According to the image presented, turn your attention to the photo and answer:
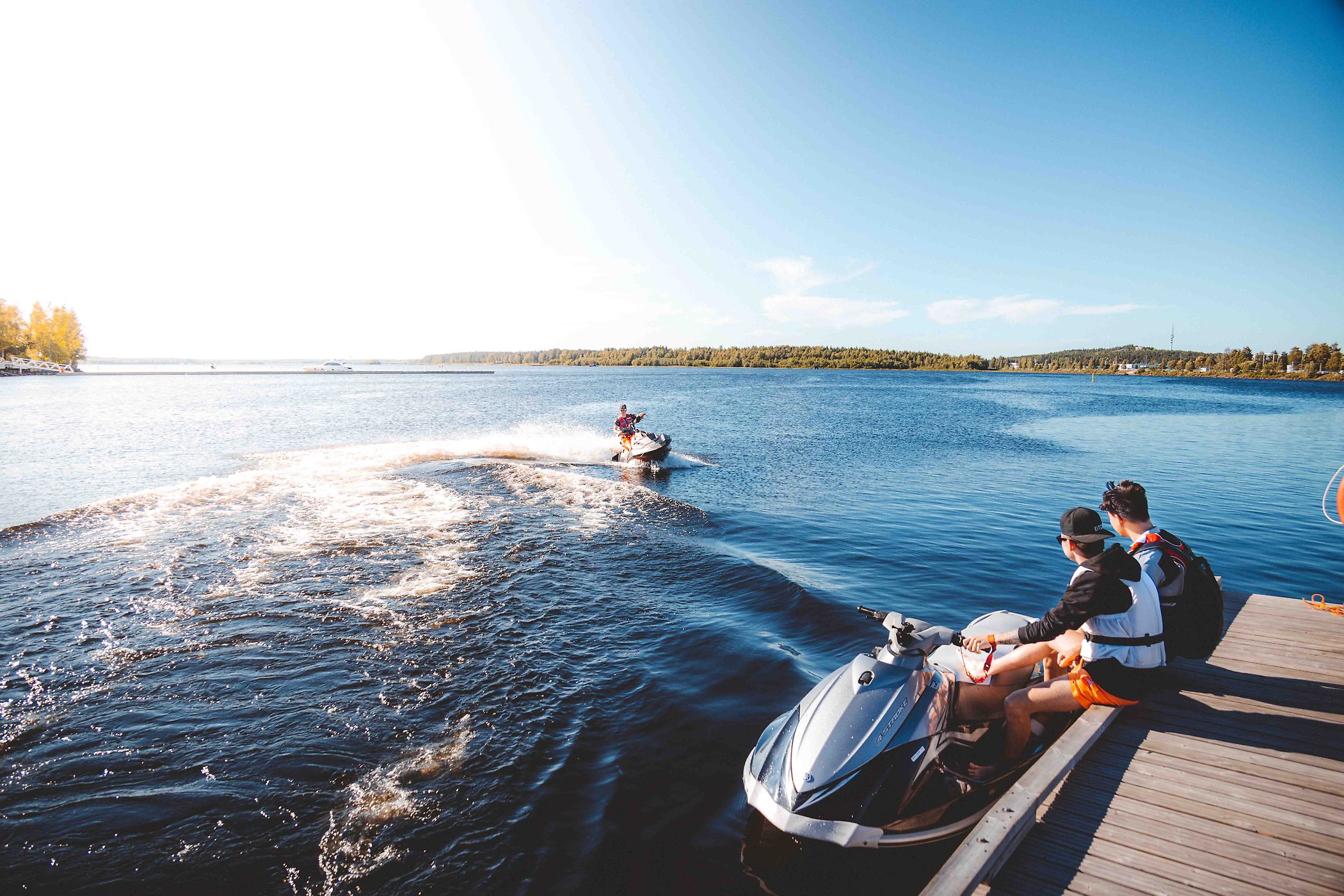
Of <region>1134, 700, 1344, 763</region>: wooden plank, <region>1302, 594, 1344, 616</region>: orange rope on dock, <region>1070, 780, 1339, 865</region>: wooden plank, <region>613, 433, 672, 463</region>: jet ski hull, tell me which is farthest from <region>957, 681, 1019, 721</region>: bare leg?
<region>613, 433, 672, 463</region>: jet ski hull

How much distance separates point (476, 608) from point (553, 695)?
3226mm

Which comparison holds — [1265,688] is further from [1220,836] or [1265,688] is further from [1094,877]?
[1094,877]

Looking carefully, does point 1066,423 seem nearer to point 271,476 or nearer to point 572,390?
point 271,476

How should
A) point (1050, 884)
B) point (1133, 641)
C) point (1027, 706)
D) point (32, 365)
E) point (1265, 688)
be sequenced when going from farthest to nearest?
point (32, 365), point (1265, 688), point (1027, 706), point (1133, 641), point (1050, 884)

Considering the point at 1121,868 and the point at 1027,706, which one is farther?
the point at 1027,706

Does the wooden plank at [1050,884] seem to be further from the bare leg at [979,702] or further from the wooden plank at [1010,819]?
the bare leg at [979,702]

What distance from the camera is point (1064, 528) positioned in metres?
5.16

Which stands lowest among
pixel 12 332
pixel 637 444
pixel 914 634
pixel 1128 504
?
pixel 637 444

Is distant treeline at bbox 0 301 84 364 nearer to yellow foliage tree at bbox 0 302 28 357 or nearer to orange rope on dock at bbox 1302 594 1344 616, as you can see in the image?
yellow foliage tree at bbox 0 302 28 357

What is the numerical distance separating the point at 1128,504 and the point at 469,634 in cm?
898

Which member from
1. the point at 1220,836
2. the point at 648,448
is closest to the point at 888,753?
the point at 1220,836

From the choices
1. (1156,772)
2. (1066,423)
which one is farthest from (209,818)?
(1066,423)

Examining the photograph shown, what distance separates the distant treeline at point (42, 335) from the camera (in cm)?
8594

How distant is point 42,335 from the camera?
97375 millimetres
